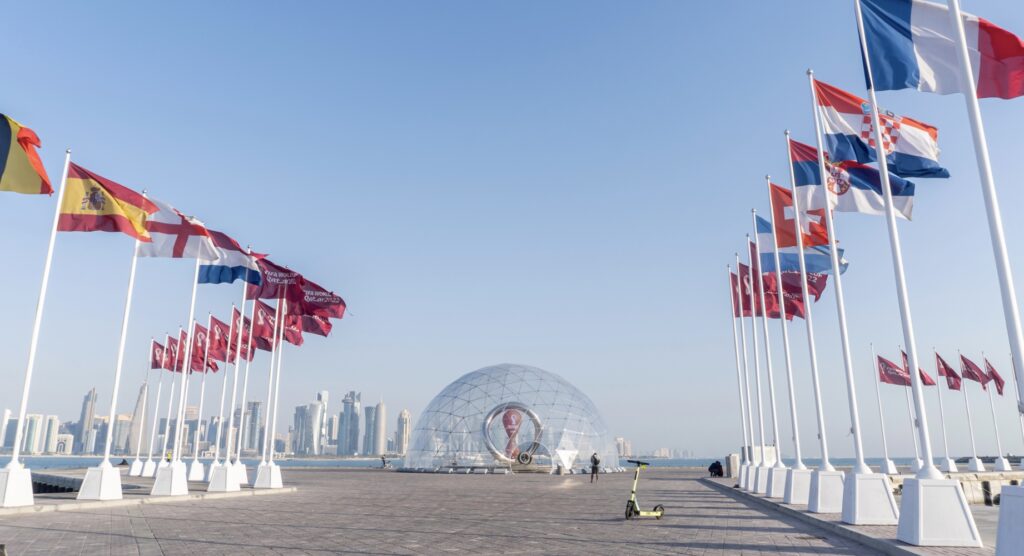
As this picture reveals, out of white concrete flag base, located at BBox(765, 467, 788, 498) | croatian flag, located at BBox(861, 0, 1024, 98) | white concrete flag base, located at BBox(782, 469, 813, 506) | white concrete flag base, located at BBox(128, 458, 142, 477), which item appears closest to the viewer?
croatian flag, located at BBox(861, 0, 1024, 98)

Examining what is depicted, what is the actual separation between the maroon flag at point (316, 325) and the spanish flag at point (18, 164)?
12.1 meters

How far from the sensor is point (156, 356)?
30.6 m

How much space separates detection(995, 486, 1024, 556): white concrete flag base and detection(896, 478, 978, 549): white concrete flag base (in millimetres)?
2127

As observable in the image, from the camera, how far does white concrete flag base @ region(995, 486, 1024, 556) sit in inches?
275

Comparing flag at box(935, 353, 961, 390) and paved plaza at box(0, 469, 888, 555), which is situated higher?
flag at box(935, 353, 961, 390)

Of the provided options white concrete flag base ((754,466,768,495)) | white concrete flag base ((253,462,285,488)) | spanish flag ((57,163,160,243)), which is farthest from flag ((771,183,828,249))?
white concrete flag base ((253,462,285,488))

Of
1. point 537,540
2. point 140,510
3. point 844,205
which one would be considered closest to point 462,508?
point 537,540

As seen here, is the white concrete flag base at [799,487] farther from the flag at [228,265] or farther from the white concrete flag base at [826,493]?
the flag at [228,265]

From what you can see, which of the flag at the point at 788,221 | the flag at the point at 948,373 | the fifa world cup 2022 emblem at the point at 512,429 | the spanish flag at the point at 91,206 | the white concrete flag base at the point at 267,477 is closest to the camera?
the spanish flag at the point at 91,206

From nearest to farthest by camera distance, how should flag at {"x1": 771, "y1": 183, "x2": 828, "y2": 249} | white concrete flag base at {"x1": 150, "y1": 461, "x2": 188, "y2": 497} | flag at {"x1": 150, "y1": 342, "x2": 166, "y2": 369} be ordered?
flag at {"x1": 771, "y1": 183, "x2": 828, "y2": 249}
white concrete flag base at {"x1": 150, "y1": 461, "x2": 188, "y2": 497}
flag at {"x1": 150, "y1": 342, "x2": 166, "y2": 369}

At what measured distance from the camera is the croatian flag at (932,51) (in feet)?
29.8

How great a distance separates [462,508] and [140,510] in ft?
26.1

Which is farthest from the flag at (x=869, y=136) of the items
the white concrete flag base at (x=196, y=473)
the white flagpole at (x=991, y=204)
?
the white concrete flag base at (x=196, y=473)

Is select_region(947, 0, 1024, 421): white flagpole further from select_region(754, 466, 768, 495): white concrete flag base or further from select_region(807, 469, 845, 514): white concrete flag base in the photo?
select_region(754, 466, 768, 495): white concrete flag base
